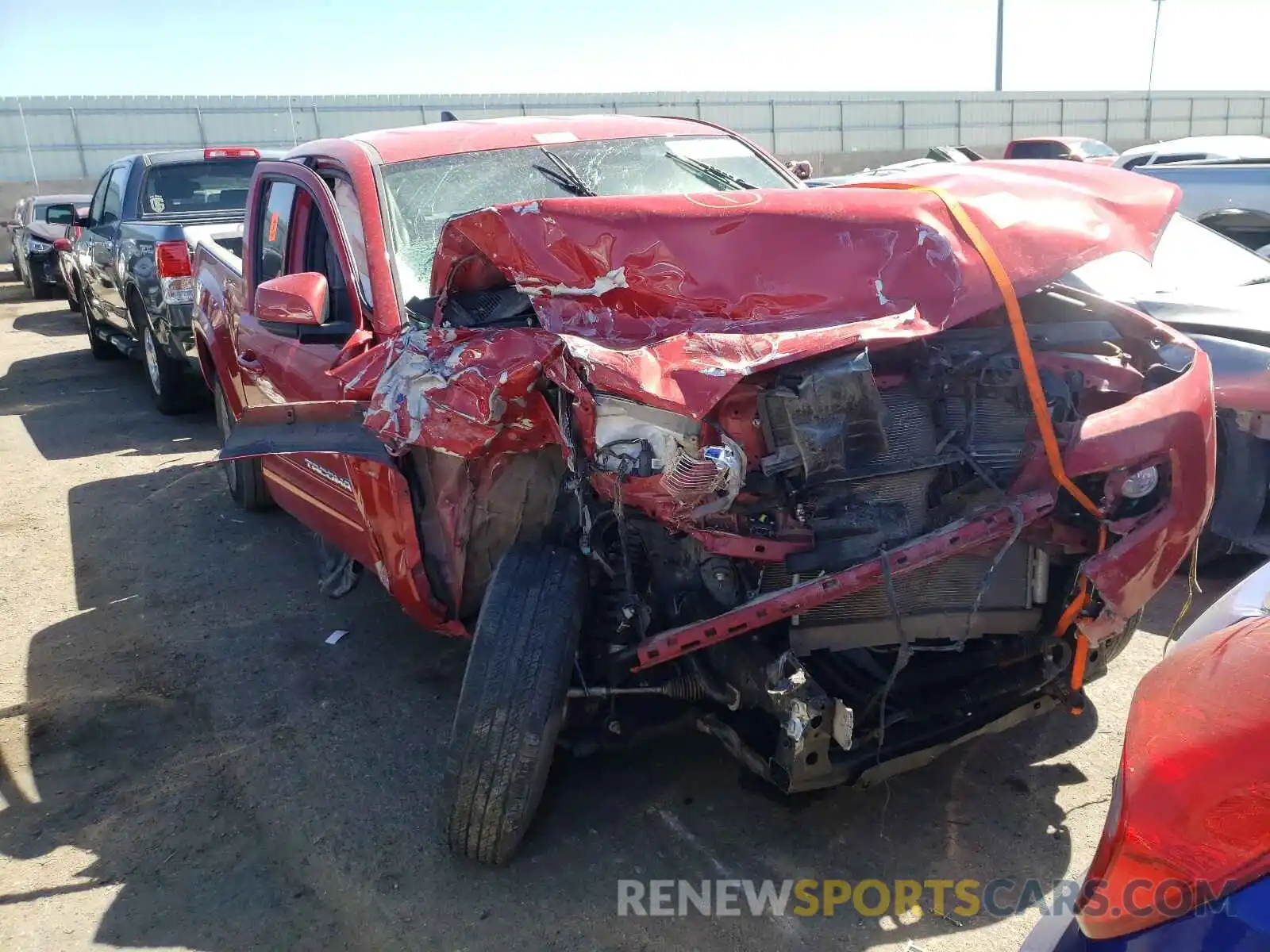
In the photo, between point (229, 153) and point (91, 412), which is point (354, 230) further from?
point (91, 412)

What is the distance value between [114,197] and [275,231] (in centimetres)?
578

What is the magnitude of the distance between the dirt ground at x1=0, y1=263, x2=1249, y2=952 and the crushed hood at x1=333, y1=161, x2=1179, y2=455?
4.03ft

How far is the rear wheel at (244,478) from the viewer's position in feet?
19.5

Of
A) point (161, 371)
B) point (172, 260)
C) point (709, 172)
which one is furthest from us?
point (161, 371)

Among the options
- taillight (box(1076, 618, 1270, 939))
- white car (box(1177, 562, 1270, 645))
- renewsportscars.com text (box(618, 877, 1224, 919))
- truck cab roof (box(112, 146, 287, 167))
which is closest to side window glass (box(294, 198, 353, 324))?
renewsportscars.com text (box(618, 877, 1224, 919))

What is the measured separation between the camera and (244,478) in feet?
19.7

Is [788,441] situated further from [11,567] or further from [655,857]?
[11,567]

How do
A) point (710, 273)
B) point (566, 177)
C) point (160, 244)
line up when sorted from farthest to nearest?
point (160, 244) → point (566, 177) → point (710, 273)

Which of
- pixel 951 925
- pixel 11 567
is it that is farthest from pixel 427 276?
pixel 11 567

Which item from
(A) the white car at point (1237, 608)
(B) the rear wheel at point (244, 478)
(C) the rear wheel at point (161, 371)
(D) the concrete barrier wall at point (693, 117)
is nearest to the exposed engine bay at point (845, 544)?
(A) the white car at point (1237, 608)

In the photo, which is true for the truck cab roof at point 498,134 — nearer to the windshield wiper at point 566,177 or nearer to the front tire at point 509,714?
the windshield wiper at point 566,177

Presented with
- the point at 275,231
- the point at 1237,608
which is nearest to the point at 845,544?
the point at 1237,608

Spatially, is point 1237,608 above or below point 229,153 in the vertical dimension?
below

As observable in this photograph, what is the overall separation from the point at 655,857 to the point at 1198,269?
422 centimetres
